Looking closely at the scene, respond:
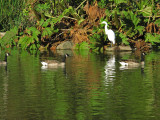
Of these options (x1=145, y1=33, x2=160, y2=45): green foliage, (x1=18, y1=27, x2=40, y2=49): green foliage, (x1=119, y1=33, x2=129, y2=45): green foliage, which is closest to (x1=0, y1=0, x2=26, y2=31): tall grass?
(x1=18, y1=27, x2=40, y2=49): green foliage

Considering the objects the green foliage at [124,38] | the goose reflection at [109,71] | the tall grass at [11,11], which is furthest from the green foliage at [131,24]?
the goose reflection at [109,71]

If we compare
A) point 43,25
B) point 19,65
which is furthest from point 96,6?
point 19,65

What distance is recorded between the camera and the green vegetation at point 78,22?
3922 cm

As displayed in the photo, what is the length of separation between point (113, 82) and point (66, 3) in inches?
921

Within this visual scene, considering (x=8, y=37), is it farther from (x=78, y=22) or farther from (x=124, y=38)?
(x=124, y=38)

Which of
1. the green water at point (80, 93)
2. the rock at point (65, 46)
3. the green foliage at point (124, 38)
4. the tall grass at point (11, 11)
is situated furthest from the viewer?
the rock at point (65, 46)

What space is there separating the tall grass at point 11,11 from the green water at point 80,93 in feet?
53.3

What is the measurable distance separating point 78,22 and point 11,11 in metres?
5.53

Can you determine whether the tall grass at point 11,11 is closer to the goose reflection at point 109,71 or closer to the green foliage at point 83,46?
the green foliage at point 83,46

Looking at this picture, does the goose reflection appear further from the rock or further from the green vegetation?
the rock

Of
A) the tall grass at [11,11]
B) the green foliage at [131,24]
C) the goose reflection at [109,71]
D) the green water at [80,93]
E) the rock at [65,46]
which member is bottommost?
the green water at [80,93]

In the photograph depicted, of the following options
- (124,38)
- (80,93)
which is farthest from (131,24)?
(80,93)

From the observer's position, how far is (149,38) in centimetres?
3956

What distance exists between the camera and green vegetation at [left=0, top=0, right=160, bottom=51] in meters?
39.2
